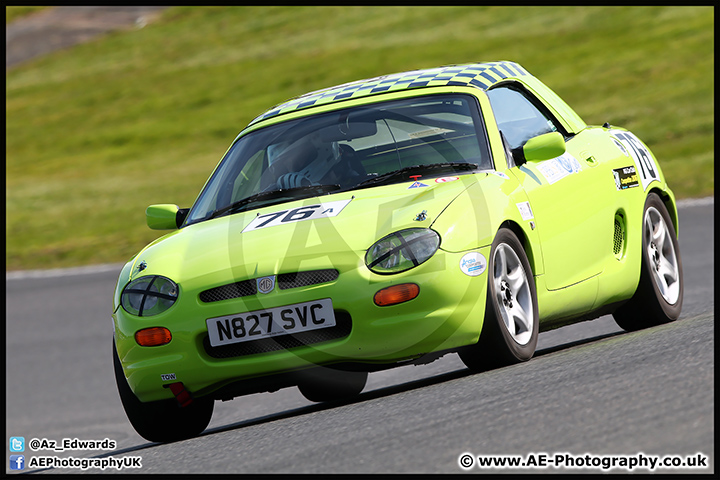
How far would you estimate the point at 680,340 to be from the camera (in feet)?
18.0

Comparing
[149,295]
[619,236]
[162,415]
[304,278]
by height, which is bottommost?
[162,415]

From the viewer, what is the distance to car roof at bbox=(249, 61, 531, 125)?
21.5ft

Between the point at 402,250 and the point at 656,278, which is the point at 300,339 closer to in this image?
the point at 402,250


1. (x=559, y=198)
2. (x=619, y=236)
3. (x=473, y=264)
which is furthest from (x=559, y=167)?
(x=473, y=264)

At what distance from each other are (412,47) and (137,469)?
3741 cm

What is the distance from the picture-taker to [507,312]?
5.48 m

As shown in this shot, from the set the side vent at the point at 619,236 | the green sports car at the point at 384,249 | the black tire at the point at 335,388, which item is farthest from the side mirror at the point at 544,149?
the black tire at the point at 335,388

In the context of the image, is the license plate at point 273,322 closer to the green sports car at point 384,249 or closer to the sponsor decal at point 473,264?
the green sports car at point 384,249

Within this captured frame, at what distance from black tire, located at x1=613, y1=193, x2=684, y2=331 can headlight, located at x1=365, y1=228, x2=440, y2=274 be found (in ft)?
7.21

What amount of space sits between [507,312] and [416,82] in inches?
67.8

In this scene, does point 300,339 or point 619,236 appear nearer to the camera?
point 300,339

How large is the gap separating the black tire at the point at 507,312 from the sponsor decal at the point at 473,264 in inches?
2.3

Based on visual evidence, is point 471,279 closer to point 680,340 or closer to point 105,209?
point 680,340

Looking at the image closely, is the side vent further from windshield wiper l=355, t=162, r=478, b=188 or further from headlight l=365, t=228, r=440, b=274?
headlight l=365, t=228, r=440, b=274
